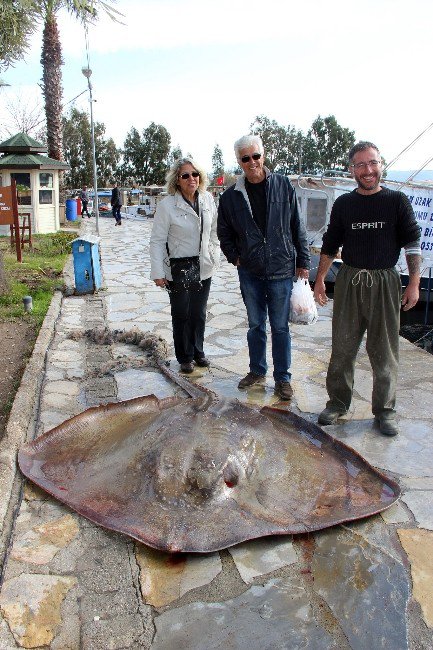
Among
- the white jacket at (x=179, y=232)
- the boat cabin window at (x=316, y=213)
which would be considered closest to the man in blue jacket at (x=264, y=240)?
the white jacket at (x=179, y=232)

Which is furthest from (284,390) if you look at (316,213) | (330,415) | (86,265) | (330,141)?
(330,141)

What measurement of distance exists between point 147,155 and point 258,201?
49038 millimetres

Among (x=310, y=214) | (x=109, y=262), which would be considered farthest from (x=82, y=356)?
(x=310, y=214)

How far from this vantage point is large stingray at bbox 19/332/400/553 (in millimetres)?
2713

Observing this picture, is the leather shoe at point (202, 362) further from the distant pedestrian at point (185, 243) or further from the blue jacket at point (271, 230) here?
the blue jacket at point (271, 230)

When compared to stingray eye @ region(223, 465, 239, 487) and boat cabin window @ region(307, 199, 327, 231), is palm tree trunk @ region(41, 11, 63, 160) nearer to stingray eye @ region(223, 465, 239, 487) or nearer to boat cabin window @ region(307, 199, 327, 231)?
boat cabin window @ region(307, 199, 327, 231)

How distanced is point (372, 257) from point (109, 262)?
11.1 metres

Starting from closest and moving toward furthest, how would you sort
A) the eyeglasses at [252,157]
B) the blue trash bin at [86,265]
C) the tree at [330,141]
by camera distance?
the eyeglasses at [252,157] < the blue trash bin at [86,265] < the tree at [330,141]

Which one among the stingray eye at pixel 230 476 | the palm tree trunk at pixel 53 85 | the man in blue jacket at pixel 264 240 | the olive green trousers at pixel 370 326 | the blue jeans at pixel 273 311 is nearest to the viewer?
the stingray eye at pixel 230 476

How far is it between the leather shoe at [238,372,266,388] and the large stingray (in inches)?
59.6

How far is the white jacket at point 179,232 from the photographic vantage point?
5.41 meters

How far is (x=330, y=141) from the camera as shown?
153ft

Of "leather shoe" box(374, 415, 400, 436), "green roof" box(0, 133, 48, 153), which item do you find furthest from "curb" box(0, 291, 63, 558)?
"green roof" box(0, 133, 48, 153)

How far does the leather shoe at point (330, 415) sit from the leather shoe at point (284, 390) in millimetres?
496
